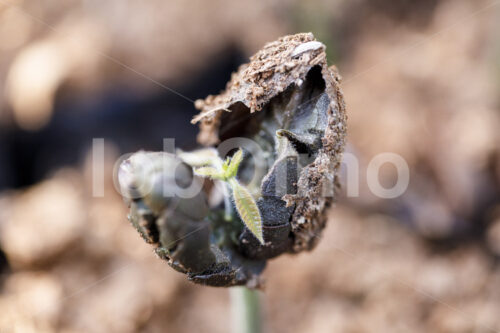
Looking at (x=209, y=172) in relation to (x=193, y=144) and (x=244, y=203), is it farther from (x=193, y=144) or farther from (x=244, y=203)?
(x=193, y=144)

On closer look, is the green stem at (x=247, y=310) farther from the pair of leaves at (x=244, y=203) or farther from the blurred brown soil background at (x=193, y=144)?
the pair of leaves at (x=244, y=203)

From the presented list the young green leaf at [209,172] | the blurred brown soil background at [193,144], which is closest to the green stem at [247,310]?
the blurred brown soil background at [193,144]

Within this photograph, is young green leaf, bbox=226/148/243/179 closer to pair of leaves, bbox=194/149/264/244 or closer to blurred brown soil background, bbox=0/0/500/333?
pair of leaves, bbox=194/149/264/244

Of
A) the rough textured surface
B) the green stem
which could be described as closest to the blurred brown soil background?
the green stem

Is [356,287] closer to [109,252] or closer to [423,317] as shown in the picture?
[423,317]

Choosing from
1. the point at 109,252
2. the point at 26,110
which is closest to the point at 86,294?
the point at 109,252

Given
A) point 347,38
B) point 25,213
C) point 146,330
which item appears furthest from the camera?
point 347,38
